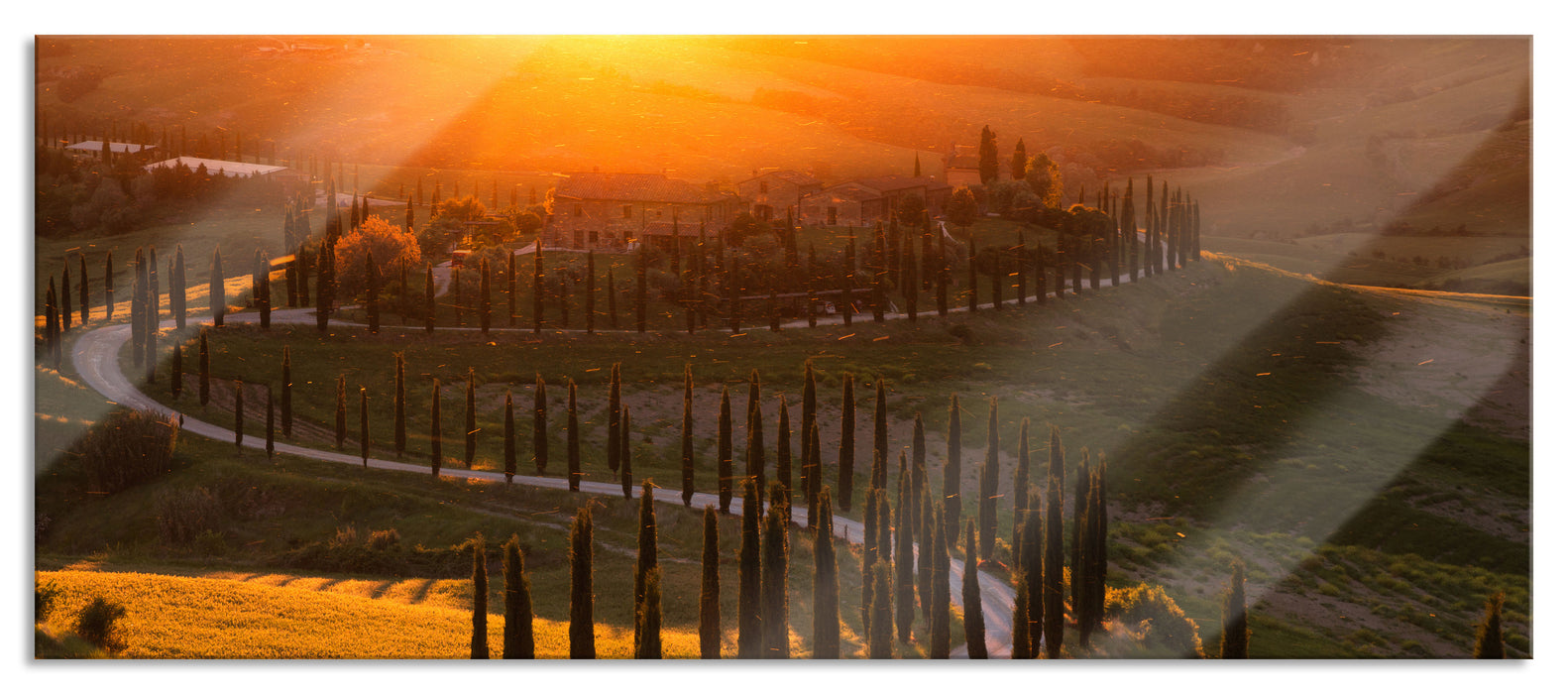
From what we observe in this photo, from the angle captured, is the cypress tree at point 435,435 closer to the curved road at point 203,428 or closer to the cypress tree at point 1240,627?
the curved road at point 203,428

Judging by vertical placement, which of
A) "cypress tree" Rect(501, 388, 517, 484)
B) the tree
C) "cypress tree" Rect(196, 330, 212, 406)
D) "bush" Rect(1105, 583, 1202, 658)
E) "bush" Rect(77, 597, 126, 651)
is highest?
the tree

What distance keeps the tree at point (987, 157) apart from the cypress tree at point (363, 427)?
2241 centimetres

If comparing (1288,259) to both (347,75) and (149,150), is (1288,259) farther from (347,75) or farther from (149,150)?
(149,150)

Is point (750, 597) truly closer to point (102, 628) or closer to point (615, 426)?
point (102, 628)

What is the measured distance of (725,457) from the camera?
1297 inches

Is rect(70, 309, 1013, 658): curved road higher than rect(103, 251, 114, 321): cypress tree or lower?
lower

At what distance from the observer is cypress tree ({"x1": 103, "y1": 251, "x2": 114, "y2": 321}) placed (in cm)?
3247

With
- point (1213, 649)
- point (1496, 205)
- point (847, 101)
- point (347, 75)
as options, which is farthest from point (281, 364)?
point (1496, 205)

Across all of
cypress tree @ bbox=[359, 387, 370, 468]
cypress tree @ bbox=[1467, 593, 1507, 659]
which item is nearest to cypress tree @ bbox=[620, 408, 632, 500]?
cypress tree @ bbox=[359, 387, 370, 468]

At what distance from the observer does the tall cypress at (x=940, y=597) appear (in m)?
19.0

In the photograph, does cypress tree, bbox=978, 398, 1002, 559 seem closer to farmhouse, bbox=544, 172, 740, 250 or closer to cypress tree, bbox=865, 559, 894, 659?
cypress tree, bbox=865, 559, 894, 659

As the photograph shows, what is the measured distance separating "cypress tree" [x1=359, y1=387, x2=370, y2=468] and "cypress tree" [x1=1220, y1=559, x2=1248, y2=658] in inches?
1042

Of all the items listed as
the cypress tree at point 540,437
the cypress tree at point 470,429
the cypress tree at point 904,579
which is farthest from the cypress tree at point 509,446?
the cypress tree at point 904,579

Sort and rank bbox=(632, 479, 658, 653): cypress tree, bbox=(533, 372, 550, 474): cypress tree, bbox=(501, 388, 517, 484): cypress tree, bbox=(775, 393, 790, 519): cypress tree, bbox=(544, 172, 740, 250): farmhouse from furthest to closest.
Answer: bbox=(544, 172, 740, 250): farmhouse
bbox=(533, 372, 550, 474): cypress tree
bbox=(501, 388, 517, 484): cypress tree
bbox=(775, 393, 790, 519): cypress tree
bbox=(632, 479, 658, 653): cypress tree
